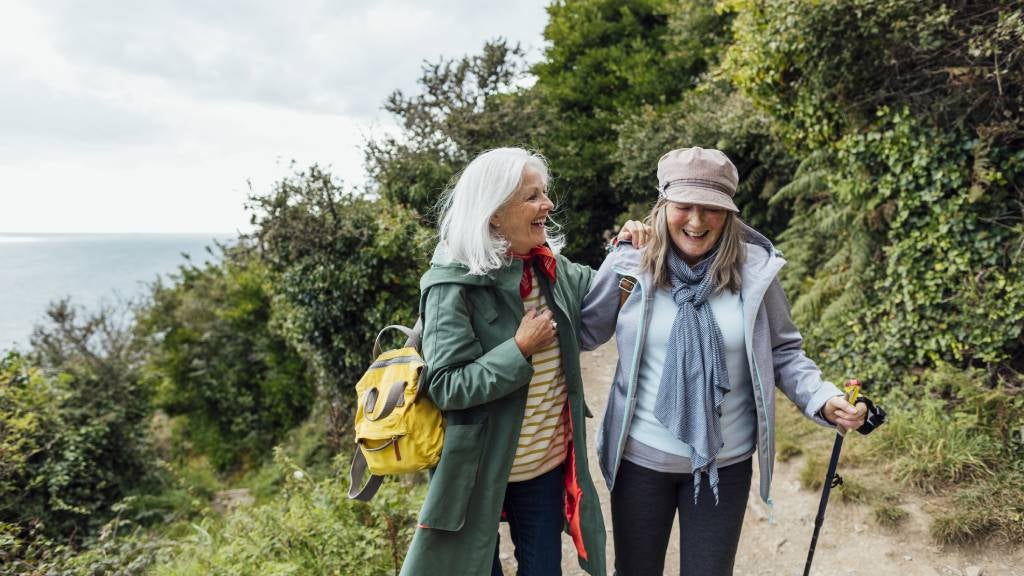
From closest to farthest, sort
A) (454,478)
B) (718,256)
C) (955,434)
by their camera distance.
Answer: (454,478)
(718,256)
(955,434)

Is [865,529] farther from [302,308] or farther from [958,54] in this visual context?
[302,308]

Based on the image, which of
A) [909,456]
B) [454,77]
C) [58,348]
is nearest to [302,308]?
[454,77]

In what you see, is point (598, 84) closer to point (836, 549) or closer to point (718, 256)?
point (836, 549)

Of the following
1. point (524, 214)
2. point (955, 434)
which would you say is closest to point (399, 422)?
point (524, 214)

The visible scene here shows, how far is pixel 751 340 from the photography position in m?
2.01

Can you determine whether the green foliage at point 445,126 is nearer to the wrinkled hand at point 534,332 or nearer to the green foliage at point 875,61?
the green foliage at point 875,61

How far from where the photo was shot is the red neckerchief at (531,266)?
6.94ft

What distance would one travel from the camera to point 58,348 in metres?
9.67

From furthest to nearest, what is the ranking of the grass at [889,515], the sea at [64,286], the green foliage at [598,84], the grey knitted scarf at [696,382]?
the green foliage at [598,84]
the sea at [64,286]
the grass at [889,515]
the grey knitted scarf at [696,382]

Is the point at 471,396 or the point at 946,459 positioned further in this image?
the point at 946,459

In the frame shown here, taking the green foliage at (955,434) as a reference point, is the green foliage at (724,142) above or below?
above

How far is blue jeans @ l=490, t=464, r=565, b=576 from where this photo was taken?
2141 mm

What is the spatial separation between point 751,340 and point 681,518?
70 centimetres

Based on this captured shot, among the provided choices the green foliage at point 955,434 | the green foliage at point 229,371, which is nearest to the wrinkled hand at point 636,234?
the green foliage at point 955,434
